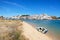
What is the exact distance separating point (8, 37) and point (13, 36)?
15.0 inches

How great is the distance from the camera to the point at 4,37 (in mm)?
10102

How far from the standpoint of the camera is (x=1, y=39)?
9.74 metres

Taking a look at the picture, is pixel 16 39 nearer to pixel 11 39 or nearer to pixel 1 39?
pixel 11 39

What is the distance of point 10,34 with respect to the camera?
10789 millimetres

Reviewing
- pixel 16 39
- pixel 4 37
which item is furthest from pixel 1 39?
pixel 16 39

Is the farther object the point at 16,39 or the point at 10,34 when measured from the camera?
the point at 10,34

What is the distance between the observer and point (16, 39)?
10109 millimetres

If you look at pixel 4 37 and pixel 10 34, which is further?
pixel 10 34

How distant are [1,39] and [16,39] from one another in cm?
110

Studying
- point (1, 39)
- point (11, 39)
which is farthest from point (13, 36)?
point (1, 39)

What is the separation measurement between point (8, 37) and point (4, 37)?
32 cm

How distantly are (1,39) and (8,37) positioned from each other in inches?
26.9

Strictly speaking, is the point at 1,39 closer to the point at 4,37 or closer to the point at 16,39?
the point at 4,37

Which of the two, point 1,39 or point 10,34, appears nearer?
point 1,39
